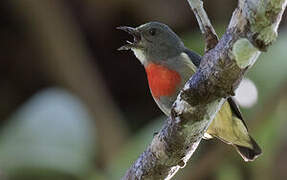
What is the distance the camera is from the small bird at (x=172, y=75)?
3021 mm

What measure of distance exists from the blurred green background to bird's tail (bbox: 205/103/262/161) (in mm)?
851

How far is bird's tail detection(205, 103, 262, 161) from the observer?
3.07 meters

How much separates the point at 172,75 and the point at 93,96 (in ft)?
7.38

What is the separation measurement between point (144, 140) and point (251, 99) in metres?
0.76

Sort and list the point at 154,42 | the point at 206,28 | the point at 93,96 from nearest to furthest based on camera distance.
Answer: the point at 206,28 → the point at 154,42 → the point at 93,96

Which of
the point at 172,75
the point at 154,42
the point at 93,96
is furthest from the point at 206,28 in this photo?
the point at 93,96

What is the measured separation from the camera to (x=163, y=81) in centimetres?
305

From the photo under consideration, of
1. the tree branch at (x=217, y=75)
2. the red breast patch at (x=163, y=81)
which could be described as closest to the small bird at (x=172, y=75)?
the red breast patch at (x=163, y=81)

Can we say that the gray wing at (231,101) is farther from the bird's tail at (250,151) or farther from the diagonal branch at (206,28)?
the diagonal branch at (206,28)

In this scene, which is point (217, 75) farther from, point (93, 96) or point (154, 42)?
point (93, 96)

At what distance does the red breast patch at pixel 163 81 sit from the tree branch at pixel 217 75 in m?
0.81

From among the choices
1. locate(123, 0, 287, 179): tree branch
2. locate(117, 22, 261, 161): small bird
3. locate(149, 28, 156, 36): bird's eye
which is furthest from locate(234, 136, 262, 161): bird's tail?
locate(123, 0, 287, 179): tree branch

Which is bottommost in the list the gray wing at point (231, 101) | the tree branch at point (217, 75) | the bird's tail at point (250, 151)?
the bird's tail at point (250, 151)

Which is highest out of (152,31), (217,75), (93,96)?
(217,75)
